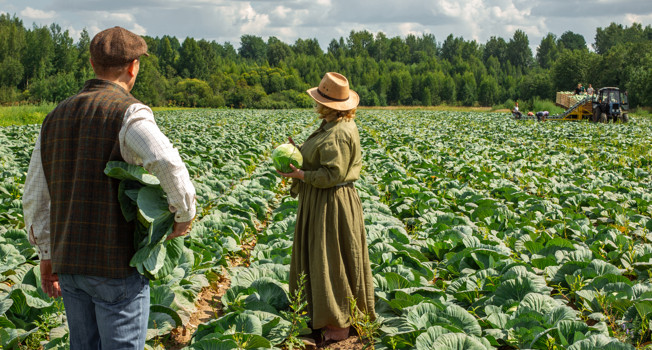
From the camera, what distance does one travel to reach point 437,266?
213 inches

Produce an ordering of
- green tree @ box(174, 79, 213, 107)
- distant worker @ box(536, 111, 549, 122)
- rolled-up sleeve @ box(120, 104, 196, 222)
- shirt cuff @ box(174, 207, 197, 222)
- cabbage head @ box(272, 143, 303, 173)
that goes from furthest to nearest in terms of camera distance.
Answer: green tree @ box(174, 79, 213, 107) < distant worker @ box(536, 111, 549, 122) < cabbage head @ box(272, 143, 303, 173) < shirt cuff @ box(174, 207, 197, 222) < rolled-up sleeve @ box(120, 104, 196, 222)

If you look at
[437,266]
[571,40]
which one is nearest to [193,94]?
[437,266]

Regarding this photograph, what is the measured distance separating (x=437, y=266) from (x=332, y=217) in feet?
7.28

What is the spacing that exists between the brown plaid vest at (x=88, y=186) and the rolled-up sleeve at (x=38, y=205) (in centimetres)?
17

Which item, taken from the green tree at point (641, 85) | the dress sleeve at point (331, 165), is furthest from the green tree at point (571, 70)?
the dress sleeve at point (331, 165)

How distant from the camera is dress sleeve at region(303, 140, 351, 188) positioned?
138 inches

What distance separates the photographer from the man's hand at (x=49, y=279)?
96.0 inches

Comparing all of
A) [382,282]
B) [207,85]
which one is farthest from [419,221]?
[207,85]

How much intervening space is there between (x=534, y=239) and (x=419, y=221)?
1.71m

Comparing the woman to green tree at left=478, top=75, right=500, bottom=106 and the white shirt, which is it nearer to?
the white shirt

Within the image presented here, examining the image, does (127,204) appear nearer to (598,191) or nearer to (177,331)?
(177,331)

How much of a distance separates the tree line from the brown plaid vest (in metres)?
43.8

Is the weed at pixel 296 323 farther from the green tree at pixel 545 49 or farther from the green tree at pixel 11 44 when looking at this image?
the green tree at pixel 545 49

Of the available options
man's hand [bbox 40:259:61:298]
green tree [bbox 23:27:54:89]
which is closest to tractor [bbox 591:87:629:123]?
man's hand [bbox 40:259:61:298]
